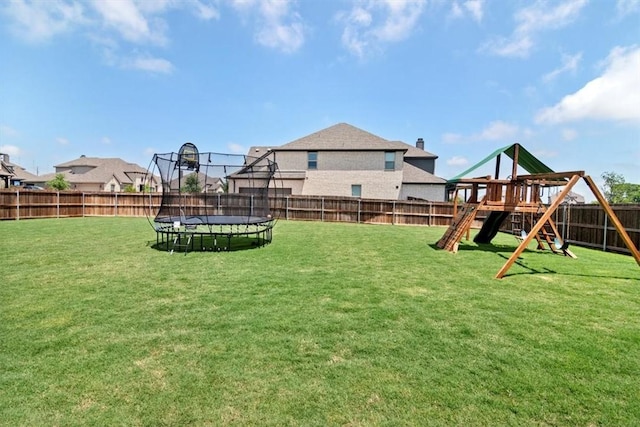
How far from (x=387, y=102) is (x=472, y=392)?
54.5 feet

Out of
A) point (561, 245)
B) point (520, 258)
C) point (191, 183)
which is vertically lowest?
point (520, 258)

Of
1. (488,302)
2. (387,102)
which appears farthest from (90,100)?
(488,302)

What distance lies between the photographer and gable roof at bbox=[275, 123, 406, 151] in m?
21.6

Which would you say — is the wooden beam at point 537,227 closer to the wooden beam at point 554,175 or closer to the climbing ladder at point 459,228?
the wooden beam at point 554,175

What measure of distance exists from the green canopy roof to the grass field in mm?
4077

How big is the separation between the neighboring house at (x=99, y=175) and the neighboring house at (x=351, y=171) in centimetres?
2049

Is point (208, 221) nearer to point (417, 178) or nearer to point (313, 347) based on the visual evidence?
point (313, 347)

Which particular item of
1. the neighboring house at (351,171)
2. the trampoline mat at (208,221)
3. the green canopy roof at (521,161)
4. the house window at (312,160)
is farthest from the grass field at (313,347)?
the house window at (312,160)

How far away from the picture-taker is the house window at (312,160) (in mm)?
21969

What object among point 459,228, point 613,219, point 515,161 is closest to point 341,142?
point 515,161

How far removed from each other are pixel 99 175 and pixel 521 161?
144 feet

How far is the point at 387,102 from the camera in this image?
55.0ft

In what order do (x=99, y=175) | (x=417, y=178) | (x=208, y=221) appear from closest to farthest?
(x=208, y=221) < (x=417, y=178) < (x=99, y=175)

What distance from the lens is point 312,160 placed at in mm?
22031
